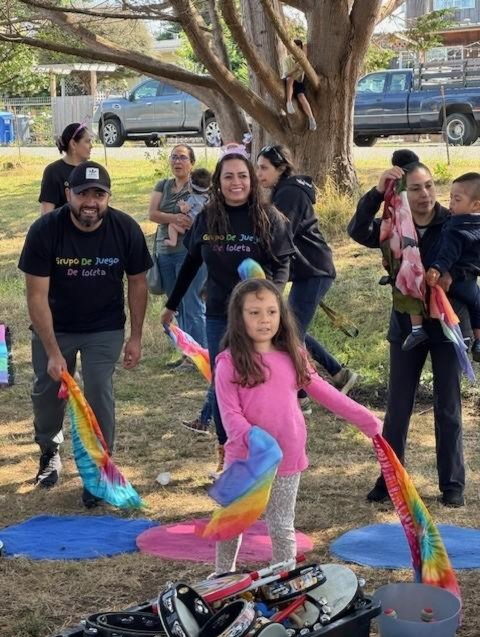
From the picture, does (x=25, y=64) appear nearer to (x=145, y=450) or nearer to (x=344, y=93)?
(x=344, y=93)

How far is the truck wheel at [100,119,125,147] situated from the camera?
2588 centimetres

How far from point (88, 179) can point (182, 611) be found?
2.64 meters

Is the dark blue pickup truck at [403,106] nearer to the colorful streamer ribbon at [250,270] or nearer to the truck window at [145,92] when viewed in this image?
the truck window at [145,92]

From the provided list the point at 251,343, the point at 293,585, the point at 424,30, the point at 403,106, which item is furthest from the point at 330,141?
the point at 403,106

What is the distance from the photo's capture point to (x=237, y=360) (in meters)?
4.04

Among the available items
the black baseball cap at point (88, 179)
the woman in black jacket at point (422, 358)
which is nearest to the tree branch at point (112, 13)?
the black baseball cap at point (88, 179)

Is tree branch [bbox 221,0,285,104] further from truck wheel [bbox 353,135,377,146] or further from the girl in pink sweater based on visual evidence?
truck wheel [bbox 353,135,377,146]

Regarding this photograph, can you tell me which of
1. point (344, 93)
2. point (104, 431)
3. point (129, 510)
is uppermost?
point (344, 93)

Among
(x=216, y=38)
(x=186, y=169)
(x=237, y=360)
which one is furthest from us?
(x=216, y=38)

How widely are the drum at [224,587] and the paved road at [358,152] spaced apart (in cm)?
1340

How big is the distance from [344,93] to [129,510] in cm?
696

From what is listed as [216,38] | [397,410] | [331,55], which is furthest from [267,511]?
[216,38]

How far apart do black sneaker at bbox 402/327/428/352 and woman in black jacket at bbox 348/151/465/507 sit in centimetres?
3

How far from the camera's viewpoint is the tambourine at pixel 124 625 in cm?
324
